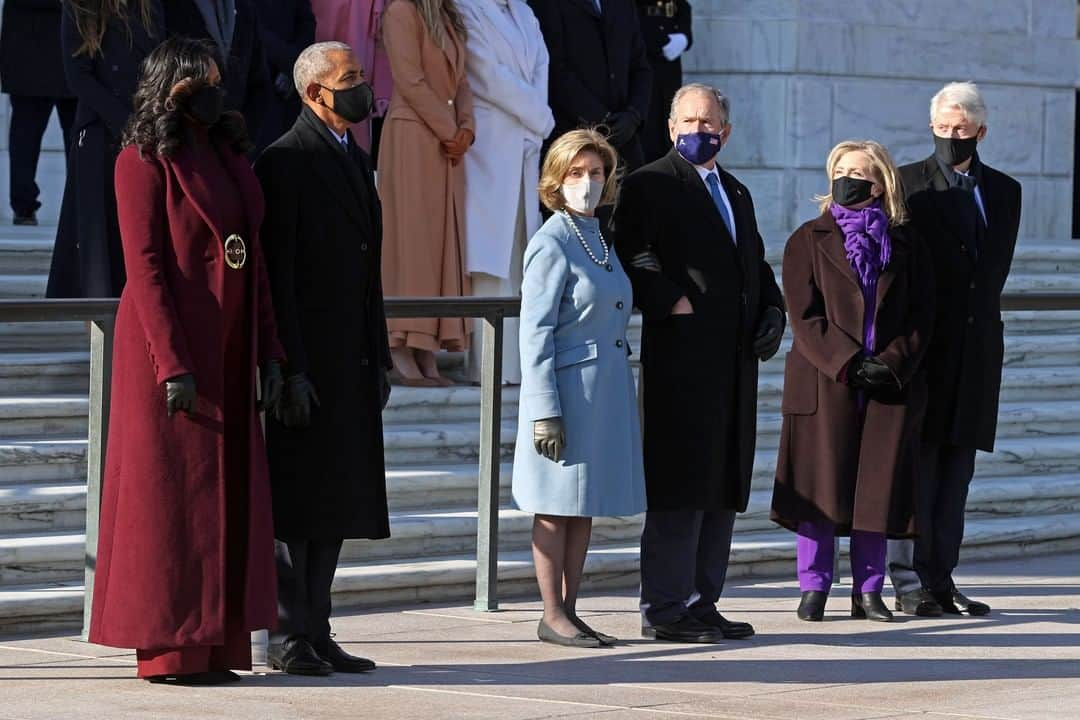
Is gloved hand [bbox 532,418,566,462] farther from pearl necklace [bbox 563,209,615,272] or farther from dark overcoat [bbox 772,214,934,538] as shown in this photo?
dark overcoat [bbox 772,214,934,538]

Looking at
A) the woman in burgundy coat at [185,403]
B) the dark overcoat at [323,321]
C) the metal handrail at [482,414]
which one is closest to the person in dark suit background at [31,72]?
the metal handrail at [482,414]

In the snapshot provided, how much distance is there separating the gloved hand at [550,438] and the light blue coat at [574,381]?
0.08ft

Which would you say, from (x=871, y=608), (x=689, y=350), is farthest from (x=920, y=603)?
(x=689, y=350)

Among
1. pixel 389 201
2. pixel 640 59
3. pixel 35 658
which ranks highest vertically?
pixel 640 59

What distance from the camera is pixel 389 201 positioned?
10172 millimetres

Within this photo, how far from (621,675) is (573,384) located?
0.93 meters

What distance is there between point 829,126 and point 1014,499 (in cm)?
422

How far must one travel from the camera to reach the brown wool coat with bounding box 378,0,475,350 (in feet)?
32.8

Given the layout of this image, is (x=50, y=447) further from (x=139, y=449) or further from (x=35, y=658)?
(x=139, y=449)

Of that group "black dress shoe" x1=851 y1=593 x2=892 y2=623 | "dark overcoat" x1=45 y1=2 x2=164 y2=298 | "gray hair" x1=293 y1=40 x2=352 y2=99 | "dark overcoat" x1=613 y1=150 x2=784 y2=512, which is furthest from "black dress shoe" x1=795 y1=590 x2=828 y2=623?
"dark overcoat" x1=45 y1=2 x2=164 y2=298

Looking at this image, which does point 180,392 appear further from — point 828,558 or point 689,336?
point 828,558

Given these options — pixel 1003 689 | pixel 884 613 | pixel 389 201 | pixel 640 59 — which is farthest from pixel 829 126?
pixel 1003 689

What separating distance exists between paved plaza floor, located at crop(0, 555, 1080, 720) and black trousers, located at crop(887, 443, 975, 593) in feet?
0.62

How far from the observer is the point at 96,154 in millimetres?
9125
